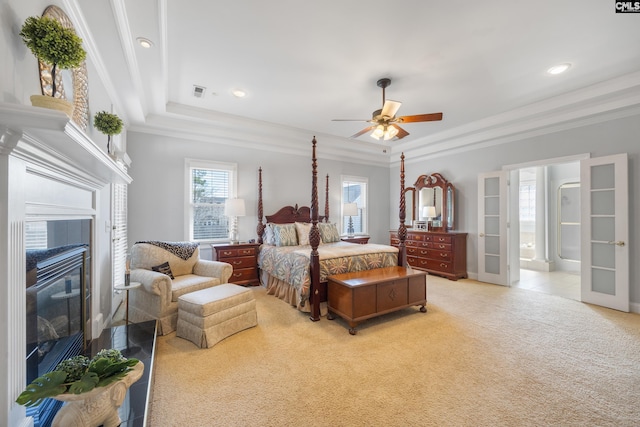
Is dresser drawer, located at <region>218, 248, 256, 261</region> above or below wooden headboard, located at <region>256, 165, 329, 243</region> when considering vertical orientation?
below

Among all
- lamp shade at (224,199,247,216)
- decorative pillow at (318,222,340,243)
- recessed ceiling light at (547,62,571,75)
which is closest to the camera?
recessed ceiling light at (547,62,571,75)

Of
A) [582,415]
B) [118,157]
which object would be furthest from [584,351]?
[118,157]

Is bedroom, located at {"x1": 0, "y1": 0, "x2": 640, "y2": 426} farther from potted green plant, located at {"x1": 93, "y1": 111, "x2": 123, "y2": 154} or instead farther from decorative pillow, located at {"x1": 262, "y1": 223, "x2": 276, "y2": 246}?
decorative pillow, located at {"x1": 262, "y1": 223, "x2": 276, "y2": 246}

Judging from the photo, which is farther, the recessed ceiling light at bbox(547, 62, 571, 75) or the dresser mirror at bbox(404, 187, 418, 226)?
the dresser mirror at bbox(404, 187, 418, 226)

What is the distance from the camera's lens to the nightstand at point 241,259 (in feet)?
14.9

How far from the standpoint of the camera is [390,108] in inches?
123

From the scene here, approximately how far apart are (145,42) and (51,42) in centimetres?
142

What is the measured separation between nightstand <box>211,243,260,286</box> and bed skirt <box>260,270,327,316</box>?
0.18m

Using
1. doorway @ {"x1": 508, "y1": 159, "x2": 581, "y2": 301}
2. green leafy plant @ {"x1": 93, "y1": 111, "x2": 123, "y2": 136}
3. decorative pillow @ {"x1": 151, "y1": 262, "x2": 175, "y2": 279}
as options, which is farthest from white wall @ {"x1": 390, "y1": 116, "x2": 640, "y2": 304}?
green leafy plant @ {"x1": 93, "y1": 111, "x2": 123, "y2": 136}

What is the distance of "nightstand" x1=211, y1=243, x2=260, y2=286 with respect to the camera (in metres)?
4.54

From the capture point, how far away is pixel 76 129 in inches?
51.4

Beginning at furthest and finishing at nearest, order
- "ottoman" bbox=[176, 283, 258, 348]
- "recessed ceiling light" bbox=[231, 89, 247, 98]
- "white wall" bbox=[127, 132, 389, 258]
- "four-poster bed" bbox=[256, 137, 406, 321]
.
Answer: "white wall" bbox=[127, 132, 389, 258], "recessed ceiling light" bbox=[231, 89, 247, 98], "four-poster bed" bbox=[256, 137, 406, 321], "ottoman" bbox=[176, 283, 258, 348]

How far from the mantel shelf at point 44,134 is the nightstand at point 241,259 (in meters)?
2.94

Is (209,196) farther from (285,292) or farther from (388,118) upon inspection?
(388,118)
